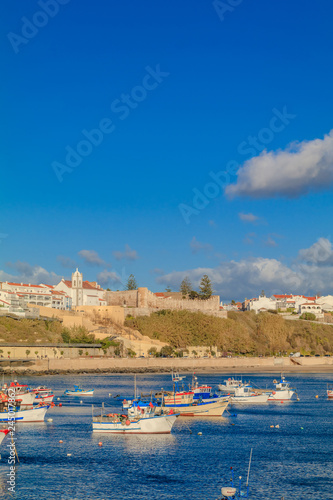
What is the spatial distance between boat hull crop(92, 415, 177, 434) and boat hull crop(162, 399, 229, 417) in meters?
9.29

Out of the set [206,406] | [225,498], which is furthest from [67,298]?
[225,498]

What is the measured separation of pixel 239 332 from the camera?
395 ft

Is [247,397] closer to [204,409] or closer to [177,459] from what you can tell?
[204,409]

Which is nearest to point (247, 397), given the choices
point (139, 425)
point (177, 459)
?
point (139, 425)

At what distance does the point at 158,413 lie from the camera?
3756 cm

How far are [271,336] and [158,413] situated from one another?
8978 centimetres

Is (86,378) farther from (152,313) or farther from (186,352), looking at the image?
(152,313)

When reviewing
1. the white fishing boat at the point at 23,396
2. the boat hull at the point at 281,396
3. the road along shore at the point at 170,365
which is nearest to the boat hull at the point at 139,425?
the white fishing boat at the point at 23,396

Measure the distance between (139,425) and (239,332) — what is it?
283 feet

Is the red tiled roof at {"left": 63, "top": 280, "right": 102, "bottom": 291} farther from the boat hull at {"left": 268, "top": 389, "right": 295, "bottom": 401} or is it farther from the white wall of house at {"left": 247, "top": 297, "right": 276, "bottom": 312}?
the boat hull at {"left": 268, "top": 389, "right": 295, "bottom": 401}

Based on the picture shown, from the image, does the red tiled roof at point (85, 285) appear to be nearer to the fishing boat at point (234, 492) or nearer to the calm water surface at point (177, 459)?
the calm water surface at point (177, 459)

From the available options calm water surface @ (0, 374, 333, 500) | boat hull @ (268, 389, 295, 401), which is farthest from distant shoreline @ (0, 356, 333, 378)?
calm water surface @ (0, 374, 333, 500)

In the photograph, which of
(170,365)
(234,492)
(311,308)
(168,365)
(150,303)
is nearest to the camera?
(234,492)

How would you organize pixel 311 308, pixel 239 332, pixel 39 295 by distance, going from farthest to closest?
pixel 311 308 < pixel 239 332 < pixel 39 295
